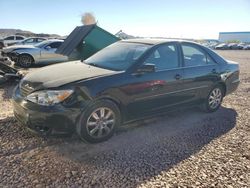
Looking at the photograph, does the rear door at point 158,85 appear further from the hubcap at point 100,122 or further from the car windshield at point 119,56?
the hubcap at point 100,122

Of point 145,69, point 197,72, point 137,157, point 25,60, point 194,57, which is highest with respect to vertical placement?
point 194,57

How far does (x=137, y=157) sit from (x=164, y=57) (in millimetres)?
1977

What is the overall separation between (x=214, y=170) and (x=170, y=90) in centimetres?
169

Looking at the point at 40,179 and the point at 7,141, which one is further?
the point at 7,141

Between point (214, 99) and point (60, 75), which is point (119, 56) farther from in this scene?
point (214, 99)

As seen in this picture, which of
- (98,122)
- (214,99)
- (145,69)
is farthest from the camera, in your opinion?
(214,99)

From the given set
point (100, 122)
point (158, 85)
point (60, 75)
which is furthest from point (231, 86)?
point (60, 75)

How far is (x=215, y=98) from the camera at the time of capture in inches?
222

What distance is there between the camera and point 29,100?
11.9ft

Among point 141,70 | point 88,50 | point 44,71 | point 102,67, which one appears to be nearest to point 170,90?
point 141,70

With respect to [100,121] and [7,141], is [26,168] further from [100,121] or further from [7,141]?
[100,121]

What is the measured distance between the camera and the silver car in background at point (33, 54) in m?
12.1

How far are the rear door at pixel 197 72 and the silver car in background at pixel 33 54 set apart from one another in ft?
26.3

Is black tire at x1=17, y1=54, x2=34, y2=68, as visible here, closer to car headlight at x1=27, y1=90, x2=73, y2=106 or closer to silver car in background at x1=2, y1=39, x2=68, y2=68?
silver car in background at x1=2, y1=39, x2=68, y2=68
